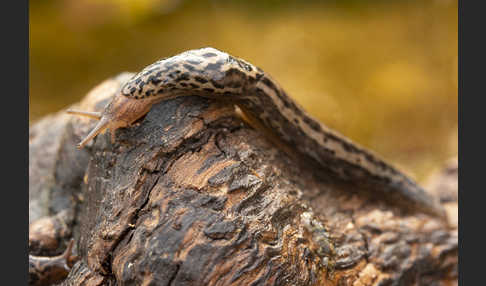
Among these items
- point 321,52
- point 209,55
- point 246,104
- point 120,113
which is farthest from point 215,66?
point 321,52

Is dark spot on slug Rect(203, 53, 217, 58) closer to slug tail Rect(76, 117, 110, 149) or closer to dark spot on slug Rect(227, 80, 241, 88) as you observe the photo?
dark spot on slug Rect(227, 80, 241, 88)

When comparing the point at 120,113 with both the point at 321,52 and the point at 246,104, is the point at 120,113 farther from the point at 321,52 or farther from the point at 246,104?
the point at 321,52

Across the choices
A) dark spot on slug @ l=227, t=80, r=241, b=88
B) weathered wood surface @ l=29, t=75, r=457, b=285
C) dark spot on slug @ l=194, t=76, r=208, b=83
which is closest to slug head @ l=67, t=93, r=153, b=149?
weathered wood surface @ l=29, t=75, r=457, b=285

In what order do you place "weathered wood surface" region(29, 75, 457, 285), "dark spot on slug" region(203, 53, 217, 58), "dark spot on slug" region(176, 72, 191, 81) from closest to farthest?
"weathered wood surface" region(29, 75, 457, 285), "dark spot on slug" region(176, 72, 191, 81), "dark spot on slug" region(203, 53, 217, 58)

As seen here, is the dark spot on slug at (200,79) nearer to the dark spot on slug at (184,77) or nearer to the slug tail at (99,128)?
the dark spot on slug at (184,77)

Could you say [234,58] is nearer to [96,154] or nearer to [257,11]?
[96,154]

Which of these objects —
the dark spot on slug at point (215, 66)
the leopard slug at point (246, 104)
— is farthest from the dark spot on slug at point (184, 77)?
the dark spot on slug at point (215, 66)

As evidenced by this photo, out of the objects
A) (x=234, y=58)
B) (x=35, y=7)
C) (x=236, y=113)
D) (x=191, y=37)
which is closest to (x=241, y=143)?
(x=236, y=113)
